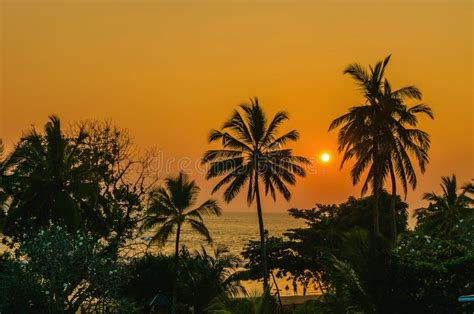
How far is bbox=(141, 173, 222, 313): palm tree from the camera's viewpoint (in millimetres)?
37906

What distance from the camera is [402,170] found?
3438cm

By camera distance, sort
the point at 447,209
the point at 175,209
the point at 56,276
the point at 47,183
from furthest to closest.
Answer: the point at 447,209
the point at 175,209
the point at 47,183
the point at 56,276

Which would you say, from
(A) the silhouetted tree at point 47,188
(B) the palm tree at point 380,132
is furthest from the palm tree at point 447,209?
(A) the silhouetted tree at point 47,188

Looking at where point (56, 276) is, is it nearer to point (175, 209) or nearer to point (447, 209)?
point (175, 209)

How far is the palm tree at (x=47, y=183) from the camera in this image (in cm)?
2795

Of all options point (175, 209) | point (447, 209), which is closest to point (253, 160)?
point (175, 209)

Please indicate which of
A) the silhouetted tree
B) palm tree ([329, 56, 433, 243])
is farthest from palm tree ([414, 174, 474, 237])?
the silhouetted tree

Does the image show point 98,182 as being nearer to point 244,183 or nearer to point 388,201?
point 244,183

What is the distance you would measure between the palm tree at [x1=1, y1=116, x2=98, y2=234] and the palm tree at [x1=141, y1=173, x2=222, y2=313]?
9032 mm

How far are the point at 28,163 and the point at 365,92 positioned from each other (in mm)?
17929

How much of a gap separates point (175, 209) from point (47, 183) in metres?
11.8

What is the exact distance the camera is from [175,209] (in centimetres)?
3884

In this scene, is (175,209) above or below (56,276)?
above

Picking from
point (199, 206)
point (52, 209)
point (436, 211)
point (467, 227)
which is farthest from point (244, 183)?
point (436, 211)
